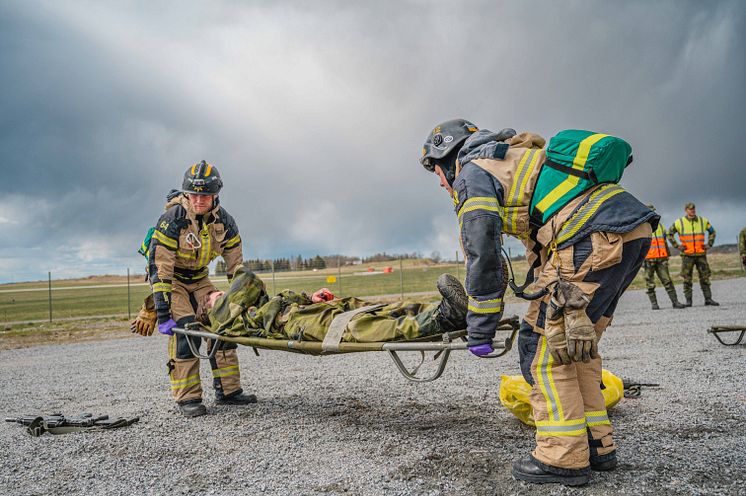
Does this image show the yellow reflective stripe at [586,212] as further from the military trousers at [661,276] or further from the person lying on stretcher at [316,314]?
the military trousers at [661,276]

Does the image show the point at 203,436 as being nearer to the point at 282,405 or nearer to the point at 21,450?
the point at 282,405

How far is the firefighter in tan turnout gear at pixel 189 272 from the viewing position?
17.4 ft

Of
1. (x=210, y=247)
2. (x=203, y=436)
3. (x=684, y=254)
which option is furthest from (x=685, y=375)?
(x=684, y=254)

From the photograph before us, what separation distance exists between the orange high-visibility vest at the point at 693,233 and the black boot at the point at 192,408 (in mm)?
12725

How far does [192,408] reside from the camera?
517 cm

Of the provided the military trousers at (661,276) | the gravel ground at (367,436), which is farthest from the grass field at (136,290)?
the gravel ground at (367,436)

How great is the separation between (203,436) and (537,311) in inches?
120

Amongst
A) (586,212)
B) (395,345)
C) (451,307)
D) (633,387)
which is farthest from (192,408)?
(633,387)

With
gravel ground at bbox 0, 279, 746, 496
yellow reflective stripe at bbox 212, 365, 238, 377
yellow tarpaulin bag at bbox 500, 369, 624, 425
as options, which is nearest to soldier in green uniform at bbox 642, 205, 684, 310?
gravel ground at bbox 0, 279, 746, 496

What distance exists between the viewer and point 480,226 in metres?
3.10

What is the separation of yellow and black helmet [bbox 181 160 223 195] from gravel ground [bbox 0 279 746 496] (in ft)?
7.60

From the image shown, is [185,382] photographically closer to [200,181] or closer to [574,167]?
[200,181]

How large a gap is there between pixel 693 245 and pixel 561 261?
12.2 m

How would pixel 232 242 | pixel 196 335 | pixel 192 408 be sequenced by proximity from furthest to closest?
1. pixel 232 242
2. pixel 192 408
3. pixel 196 335
